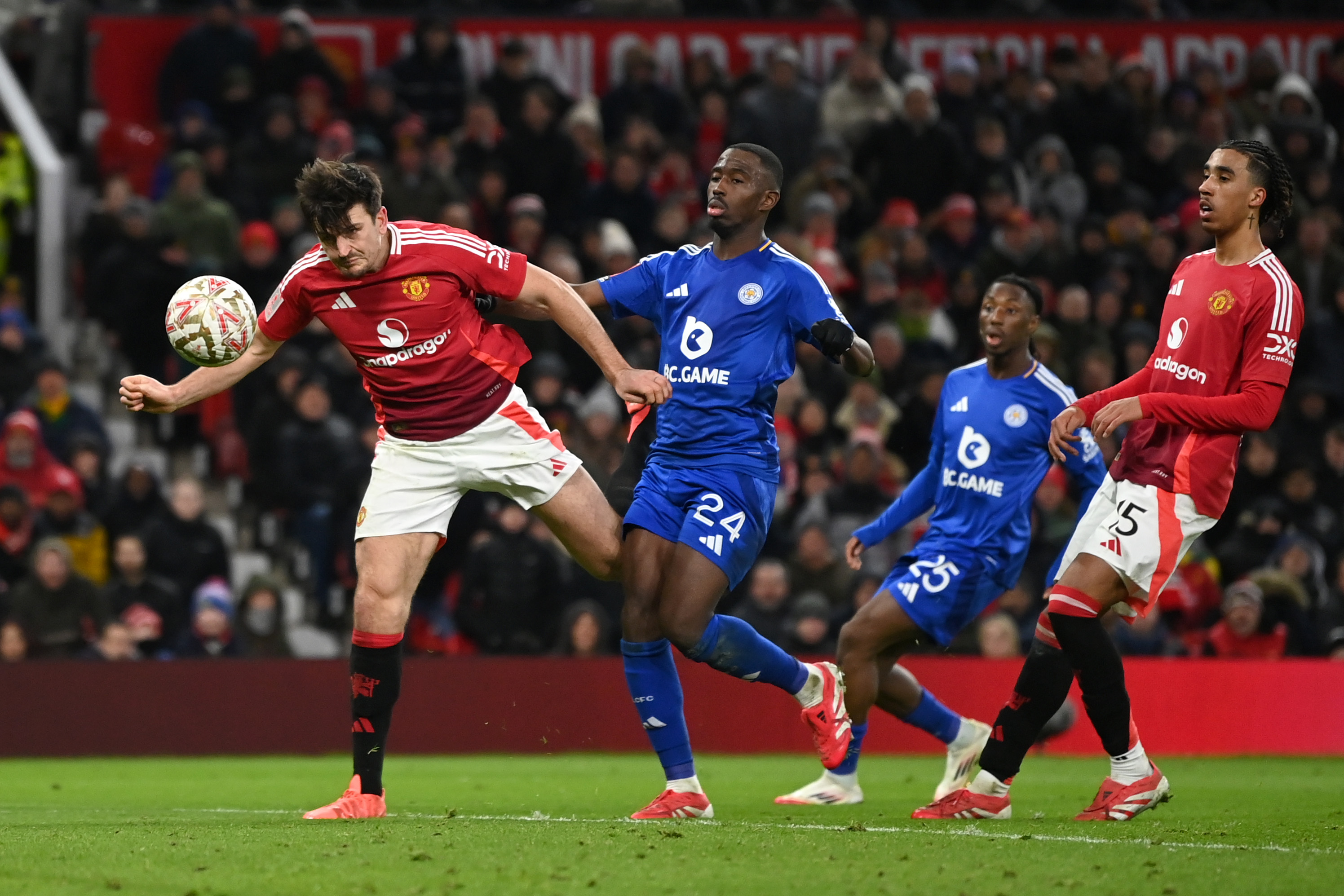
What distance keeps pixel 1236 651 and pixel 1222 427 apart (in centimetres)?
682

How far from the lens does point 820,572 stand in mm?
13578

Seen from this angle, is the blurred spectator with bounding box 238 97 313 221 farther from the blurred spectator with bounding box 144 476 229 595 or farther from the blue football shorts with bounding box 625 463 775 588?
the blue football shorts with bounding box 625 463 775 588

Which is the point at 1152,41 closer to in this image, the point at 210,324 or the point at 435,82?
the point at 435,82

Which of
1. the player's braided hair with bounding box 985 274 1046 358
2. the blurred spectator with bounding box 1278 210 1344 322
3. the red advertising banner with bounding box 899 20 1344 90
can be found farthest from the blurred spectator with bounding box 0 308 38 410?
the blurred spectator with bounding box 1278 210 1344 322

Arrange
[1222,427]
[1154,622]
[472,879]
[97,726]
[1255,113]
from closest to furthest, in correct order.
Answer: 1. [472,879]
2. [1222,427]
3. [97,726]
4. [1154,622]
5. [1255,113]

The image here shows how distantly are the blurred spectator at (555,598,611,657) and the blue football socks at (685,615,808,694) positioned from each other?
5440 millimetres

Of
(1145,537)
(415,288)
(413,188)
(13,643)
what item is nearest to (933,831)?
(1145,537)

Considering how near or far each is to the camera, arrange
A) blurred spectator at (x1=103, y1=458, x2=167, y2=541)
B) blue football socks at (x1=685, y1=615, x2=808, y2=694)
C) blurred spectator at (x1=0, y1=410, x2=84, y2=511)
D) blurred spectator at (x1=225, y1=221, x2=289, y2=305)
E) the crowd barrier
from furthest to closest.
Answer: blurred spectator at (x1=225, y1=221, x2=289, y2=305) < blurred spectator at (x1=103, y1=458, x2=167, y2=541) < blurred spectator at (x1=0, y1=410, x2=84, y2=511) < the crowd barrier < blue football socks at (x1=685, y1=615, x2=808, y2=694)

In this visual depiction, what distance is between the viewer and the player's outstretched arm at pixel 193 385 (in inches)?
286

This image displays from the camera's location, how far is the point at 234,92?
16328mm

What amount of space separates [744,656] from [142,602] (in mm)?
6872

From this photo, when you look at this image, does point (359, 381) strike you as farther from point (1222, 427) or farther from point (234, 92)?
point (1222, 427)

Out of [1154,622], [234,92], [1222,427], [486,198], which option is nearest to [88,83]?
[234,92]

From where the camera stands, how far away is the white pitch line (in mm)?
6410
